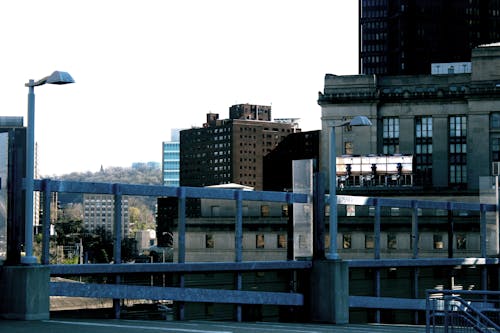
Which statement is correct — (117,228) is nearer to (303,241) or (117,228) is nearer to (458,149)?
(303,241)

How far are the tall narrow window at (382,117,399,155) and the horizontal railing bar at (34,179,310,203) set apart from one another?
127614mm

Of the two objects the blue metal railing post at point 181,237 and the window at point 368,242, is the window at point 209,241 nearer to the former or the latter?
the window at point 368,242

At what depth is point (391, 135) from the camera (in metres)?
166

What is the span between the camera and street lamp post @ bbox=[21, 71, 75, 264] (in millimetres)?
27500

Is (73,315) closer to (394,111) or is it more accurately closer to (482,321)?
(482,321)

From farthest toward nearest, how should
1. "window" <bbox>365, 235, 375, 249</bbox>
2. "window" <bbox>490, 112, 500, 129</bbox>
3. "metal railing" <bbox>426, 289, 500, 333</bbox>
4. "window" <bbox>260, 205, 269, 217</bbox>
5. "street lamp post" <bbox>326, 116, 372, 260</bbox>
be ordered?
"window" <bbox>490, 112, 500, 129</bbox>
"window" <bbox>365, 235, 375, 249</bbox>
"window" <bbox>260, 205, 269, 217</bbox>
"street lamp post" <bbox>326, 116, 372, 260</bbox>
"metal railing" <bbox>426, 289, 500, 333</bbox>

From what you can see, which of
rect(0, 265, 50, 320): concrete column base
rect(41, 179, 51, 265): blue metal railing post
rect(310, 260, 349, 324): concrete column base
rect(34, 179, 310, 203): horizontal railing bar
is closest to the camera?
rect(0, 265, 50, 320): concrete column base

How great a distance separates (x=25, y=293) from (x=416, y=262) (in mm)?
25177

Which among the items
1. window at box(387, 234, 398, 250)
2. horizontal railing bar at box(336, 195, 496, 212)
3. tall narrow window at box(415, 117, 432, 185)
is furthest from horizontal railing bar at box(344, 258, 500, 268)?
tall narrow window at box(415, 117, 432, 185)

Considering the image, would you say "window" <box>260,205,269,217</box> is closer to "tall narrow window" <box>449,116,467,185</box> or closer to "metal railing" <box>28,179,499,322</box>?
"metal railing" <box>28,179,499,322</box>

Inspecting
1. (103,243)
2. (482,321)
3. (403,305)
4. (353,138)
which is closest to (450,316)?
(482,321)

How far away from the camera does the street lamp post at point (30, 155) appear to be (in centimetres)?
2750

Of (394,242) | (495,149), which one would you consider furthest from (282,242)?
(495,149)

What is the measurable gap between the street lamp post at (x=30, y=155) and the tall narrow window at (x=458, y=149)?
457 feet
